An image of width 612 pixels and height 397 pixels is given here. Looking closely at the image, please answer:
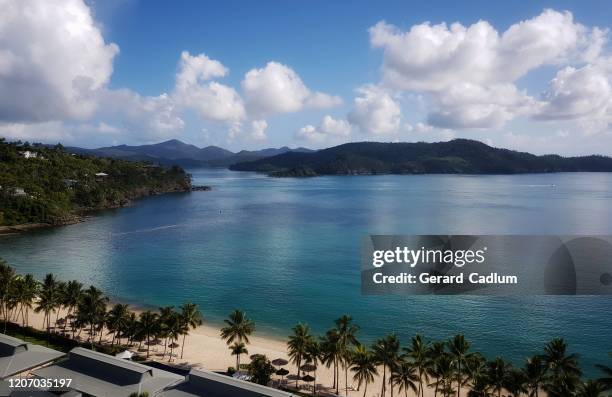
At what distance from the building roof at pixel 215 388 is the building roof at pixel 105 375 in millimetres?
1158

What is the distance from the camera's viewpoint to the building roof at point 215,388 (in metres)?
20.5

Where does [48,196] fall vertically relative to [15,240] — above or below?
above

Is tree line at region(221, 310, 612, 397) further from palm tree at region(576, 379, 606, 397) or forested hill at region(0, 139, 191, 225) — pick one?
forested hill at region(0, 139, 191, 225)

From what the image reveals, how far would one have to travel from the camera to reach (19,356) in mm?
25094

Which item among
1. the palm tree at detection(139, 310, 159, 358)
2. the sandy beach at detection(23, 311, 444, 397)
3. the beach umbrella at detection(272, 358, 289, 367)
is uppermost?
the palm tree at detection(139, 310, 159, 358)

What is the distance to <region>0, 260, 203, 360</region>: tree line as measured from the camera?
3172 centimetres

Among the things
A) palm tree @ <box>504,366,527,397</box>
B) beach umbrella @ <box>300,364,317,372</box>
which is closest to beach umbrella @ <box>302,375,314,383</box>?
beach umbrella @ <box>300,364,317,372</box>

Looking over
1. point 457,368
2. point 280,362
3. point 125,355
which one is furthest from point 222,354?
point 457,368

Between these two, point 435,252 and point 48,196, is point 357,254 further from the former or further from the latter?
point 48,196

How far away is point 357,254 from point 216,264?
22.4 meters

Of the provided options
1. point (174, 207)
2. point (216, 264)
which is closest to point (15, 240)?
point (216, 264)

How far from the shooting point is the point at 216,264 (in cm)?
6397

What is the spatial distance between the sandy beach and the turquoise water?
3.32m

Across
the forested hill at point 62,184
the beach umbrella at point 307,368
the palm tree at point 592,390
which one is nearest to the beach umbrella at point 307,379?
the beach umbrella at point 307,368
